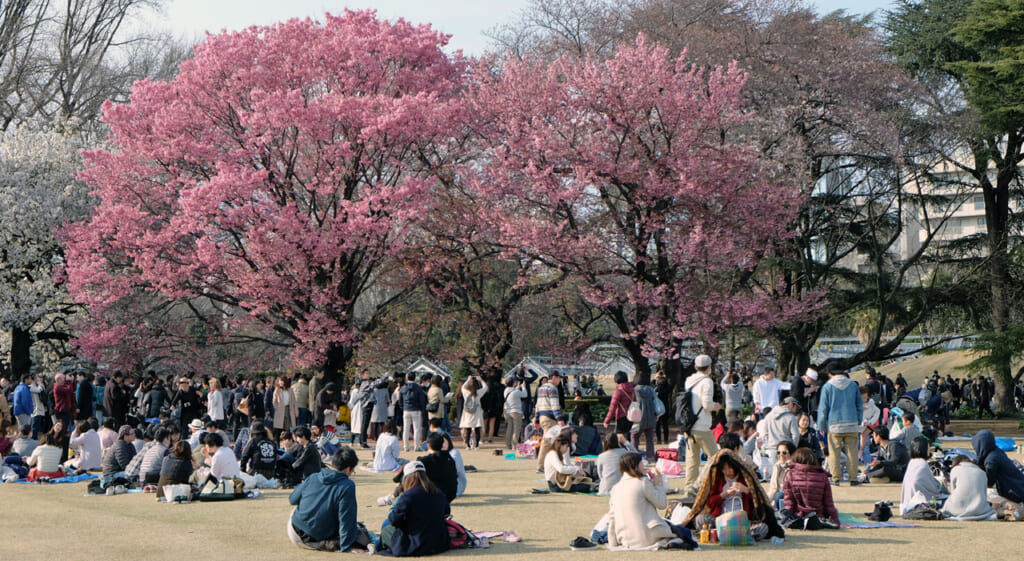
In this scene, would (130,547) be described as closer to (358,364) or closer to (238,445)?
(238,445)

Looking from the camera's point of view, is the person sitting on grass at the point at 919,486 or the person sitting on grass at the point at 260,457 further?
the person sitting on grass at the point at 260,457

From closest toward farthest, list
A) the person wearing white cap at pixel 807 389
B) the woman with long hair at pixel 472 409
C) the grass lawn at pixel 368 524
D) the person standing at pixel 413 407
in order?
1. the grass lawn at pixel 368 524
2. the person wearing white cap at pixel 807 389
3. the person standing at pixel 413 407
4. the woman with long hair at pixel 472 409

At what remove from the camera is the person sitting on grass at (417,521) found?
8.66 metres

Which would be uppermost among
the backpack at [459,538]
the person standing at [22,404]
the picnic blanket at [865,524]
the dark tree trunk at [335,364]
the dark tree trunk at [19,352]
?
the dark tree trunk at [19,352]

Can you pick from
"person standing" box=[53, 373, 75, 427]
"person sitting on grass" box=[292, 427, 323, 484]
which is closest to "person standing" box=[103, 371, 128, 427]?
"person standing" box=[53, 373, 75, 427]

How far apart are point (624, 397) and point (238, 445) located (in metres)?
6.51

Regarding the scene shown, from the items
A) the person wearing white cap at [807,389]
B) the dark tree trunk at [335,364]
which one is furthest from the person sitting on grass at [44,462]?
the person wearing white cap at [807,389]

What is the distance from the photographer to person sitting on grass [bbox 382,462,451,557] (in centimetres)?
866

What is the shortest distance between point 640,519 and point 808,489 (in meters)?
2.18

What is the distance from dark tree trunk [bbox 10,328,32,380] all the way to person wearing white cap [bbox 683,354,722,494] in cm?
2385

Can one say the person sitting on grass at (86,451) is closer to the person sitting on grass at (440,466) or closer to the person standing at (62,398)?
the person standing at (62,398)

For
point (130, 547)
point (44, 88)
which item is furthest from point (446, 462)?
point (44, 88)

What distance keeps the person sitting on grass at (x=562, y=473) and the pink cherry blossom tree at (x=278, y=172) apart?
10603mm

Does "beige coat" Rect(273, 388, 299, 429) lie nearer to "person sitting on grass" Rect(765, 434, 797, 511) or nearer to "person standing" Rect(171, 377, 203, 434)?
"person standing" Rect(171, 377, 203, 434)
